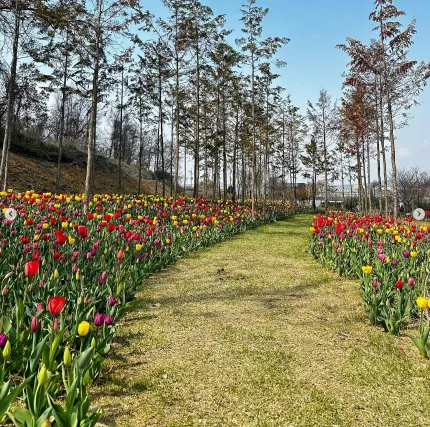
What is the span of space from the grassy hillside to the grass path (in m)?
19.2

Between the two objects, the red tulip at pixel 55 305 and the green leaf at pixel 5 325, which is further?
the green leaf at pixel 5 325

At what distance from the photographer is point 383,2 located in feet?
48.2

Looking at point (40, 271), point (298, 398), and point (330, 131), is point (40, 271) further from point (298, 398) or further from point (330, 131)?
point (330, 131)

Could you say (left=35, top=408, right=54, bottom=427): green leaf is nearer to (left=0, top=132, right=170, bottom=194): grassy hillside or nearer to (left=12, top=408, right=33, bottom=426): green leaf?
(left=12, top=408, right=33, bottom=426): green leaf

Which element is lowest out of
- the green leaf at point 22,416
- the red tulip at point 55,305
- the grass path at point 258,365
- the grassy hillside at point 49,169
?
the grass path at point 258,365

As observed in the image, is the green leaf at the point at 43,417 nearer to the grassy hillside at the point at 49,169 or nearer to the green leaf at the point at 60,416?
the green leaf at the point at 60,416

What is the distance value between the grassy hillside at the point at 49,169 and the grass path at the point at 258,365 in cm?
1923

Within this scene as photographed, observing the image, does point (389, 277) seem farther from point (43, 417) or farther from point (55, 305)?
point (43, 417)

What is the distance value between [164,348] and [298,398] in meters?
1.30

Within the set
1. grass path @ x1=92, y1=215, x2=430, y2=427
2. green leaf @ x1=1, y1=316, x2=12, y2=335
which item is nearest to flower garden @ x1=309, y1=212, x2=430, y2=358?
grass path @ x1=92, y1=215, x2=430, y2=427

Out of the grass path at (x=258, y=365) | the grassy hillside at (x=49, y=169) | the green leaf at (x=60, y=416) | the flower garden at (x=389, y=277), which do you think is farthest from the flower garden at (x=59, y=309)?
the grassy hillside at (x=49, y=169)

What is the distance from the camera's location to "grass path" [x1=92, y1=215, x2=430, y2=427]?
7.09 ft

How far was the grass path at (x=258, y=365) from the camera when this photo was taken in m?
2.16

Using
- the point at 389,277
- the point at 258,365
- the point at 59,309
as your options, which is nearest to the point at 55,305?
the point at 59,309
